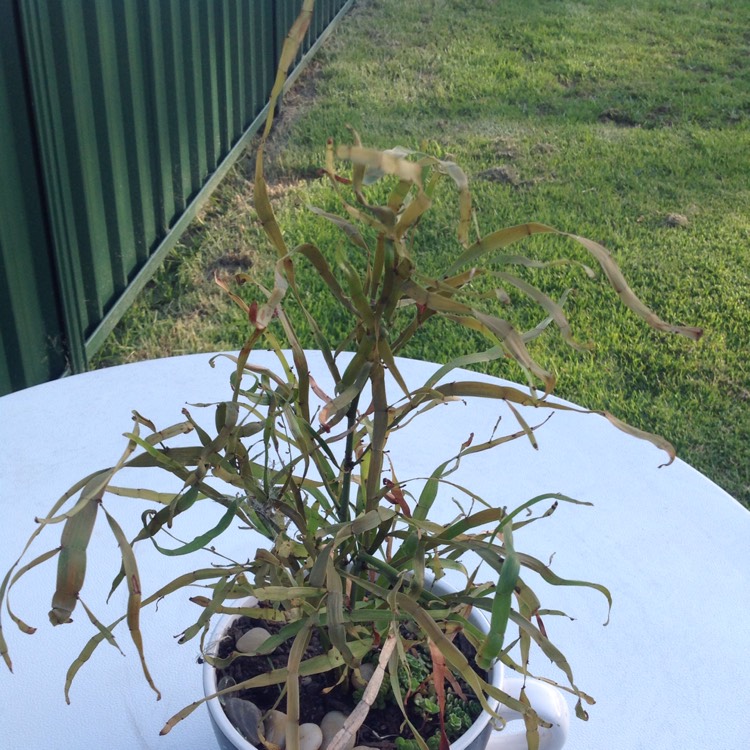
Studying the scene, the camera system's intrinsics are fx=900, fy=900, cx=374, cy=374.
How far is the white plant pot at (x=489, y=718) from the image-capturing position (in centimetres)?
55

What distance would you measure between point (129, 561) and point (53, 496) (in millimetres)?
538

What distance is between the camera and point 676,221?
10.6 ft

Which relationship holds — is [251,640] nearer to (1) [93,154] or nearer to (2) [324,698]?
(2) [324,698]

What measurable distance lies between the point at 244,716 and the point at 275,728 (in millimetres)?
22

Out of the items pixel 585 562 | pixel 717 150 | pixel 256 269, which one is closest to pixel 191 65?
pixel 256 269

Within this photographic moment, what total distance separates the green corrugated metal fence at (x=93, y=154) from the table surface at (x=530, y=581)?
94cm

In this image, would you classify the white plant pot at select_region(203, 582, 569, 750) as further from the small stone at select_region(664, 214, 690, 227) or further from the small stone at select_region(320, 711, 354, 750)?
the small stone at select_region(664, 214, 690, 227)

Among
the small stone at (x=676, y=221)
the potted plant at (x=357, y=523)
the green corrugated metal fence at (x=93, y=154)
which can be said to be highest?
the potted plant at (x=357, y=523)

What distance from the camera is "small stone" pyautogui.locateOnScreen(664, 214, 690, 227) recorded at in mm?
3227

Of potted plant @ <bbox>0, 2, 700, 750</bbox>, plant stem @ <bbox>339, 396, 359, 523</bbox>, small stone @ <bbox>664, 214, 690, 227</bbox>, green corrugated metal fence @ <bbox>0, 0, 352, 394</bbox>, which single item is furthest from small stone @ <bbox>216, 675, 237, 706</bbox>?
small stone @ <bbox>664, 214, 690, 227</bbox>

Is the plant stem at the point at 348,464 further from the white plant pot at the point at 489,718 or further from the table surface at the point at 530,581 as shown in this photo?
the table surface at the point at 530,581

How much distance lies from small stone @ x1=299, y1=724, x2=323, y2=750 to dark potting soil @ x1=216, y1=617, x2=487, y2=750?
0.02 metres

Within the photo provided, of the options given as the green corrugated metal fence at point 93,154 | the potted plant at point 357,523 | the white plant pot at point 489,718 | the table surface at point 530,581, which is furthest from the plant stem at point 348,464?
the green corrugated metal fence at point 93,154

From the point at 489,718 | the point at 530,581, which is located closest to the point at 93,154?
the point at 530,581
